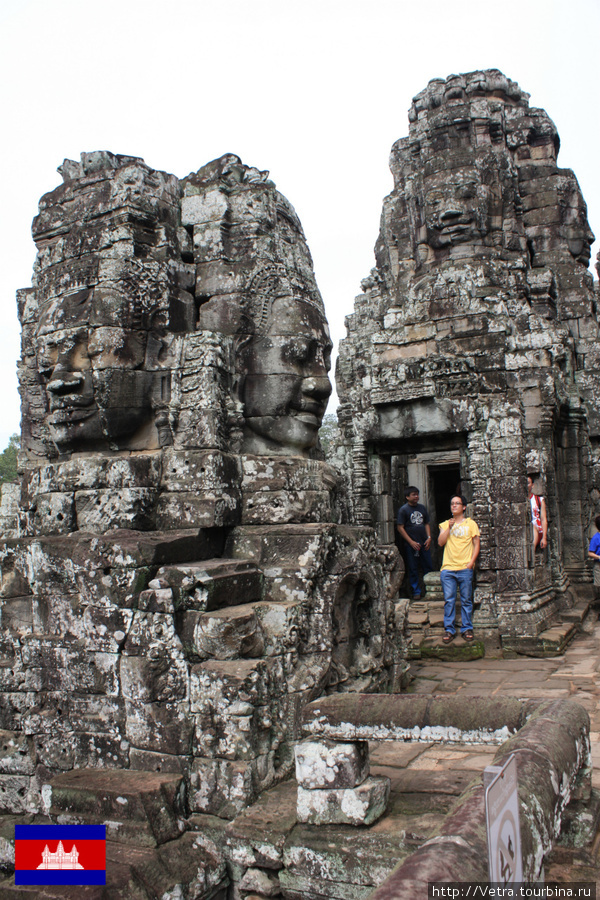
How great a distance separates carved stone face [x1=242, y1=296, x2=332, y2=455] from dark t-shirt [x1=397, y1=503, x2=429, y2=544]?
18.1 ft

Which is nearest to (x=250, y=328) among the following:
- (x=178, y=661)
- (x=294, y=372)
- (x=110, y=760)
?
(x=294, y=372)

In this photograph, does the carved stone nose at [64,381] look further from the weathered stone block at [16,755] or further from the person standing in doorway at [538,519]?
the person standing in doorway at [538,519]

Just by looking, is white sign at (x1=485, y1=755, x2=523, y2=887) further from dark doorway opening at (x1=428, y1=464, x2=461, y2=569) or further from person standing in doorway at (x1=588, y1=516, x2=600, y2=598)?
dark doorway opening at (x1=428, y1=464, x2=461, y2=569)

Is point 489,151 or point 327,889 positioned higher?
point 489,151

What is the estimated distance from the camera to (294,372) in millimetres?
4855

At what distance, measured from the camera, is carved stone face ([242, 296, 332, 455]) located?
4.84 meters

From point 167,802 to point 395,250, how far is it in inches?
520

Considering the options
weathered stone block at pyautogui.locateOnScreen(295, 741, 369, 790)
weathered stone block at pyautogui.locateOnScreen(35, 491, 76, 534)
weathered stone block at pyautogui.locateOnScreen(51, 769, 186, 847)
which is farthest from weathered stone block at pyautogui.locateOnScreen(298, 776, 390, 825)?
weathered stone block at pyautogui.locateOnScreen(35, 491, 76, 534)

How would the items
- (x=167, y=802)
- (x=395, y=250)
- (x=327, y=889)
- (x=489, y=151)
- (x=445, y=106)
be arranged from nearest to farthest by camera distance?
(x=327, y=889) < (x=167, y=802) < (x=489, y=151) < (x=445, y=106) < (x=395, y=250)

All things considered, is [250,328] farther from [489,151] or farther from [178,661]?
[489,151]

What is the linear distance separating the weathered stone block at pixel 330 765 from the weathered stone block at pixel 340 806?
0.03 m

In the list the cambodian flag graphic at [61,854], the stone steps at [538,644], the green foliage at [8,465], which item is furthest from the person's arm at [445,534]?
the green foliage at [8,465]

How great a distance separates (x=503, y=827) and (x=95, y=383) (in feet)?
11.5

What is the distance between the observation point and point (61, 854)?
3.36m
